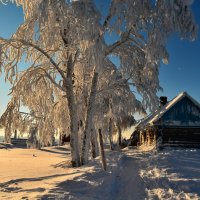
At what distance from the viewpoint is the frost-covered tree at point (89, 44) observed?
15.8 meters

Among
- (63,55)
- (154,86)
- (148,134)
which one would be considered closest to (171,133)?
(148,134)

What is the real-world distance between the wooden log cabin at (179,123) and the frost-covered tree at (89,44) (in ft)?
25.1

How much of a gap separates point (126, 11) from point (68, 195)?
1003 centimetres

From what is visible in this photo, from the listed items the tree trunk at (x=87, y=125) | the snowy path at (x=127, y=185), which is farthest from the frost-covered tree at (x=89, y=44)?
the snowy path at (x=127, y=185)

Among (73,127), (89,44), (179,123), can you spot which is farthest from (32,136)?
(179,123)

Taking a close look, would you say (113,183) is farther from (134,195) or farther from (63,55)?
(63,55)

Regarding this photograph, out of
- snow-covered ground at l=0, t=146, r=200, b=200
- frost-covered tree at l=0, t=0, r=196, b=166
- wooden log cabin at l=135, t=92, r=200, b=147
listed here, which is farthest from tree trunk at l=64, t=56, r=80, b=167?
wooden log cabin at l=135, t=92, r=200, b=147

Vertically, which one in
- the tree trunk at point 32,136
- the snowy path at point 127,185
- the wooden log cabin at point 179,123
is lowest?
the snowy path at point 127,185

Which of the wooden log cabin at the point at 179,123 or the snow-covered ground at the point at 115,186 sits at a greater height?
the wooden log cabin at the point at 179,123

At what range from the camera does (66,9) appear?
16031mm

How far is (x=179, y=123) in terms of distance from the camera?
2853 cm

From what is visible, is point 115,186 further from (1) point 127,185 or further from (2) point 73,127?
(2) point 73,127

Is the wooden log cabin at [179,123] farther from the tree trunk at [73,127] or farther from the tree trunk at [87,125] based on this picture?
the tree trunk at [73,127]

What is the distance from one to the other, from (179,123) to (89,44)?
15252 millimetres
